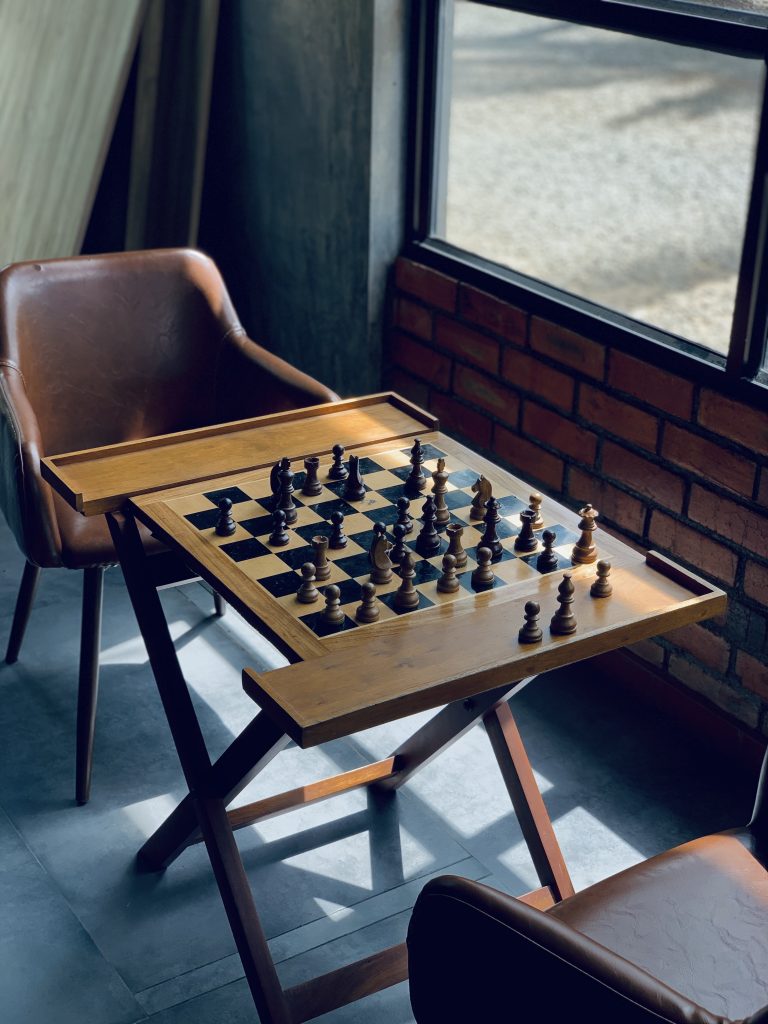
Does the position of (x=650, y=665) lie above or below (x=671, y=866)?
below

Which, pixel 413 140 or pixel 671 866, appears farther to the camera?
pixel 413 140

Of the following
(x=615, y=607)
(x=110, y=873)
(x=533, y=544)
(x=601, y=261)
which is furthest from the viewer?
(x=601, y=261)

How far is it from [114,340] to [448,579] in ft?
4.35

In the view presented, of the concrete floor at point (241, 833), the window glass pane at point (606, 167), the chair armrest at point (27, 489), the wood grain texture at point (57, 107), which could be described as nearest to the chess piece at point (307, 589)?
the concrete floor at point (241, 833)

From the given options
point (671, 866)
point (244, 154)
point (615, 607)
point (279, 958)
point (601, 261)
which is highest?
point (244, 154)

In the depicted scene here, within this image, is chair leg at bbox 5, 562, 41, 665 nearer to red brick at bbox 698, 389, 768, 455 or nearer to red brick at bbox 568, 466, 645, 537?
red brick at bbox 568, 466, 645, 537

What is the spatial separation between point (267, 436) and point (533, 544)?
0.64 m

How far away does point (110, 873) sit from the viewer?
2.53 metres

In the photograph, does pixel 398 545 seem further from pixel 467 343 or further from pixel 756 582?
pixel 467 343

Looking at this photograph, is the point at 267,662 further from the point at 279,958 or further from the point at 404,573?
the point at 404,573

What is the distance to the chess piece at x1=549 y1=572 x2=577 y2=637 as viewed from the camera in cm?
196

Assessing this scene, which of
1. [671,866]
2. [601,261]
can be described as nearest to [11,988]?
[671,866]

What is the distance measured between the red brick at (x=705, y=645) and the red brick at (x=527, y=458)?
486mm

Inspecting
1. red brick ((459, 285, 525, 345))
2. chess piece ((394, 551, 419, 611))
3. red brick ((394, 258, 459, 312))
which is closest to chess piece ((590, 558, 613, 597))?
chess piece ((394, 551, 419, 611))
